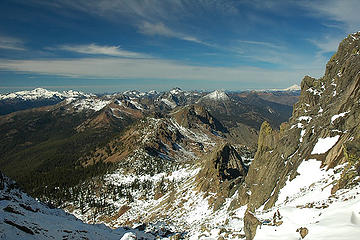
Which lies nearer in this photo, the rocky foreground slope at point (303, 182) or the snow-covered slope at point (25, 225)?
the rocky foreground slope at point (303, 182)

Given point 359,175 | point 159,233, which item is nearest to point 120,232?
point 159,233

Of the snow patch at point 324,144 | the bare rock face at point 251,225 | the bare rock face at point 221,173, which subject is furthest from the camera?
the bare rock face at point 221,173

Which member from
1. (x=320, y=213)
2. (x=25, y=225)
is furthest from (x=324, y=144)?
(x=25, y=225)

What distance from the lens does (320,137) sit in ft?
98.0

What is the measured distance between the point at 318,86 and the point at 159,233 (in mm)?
47596

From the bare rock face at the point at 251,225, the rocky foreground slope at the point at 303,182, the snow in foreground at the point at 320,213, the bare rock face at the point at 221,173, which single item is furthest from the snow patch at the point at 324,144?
the bare rock face at the point at 221,173

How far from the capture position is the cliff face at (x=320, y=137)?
24344mm

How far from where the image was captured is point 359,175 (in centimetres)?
1866

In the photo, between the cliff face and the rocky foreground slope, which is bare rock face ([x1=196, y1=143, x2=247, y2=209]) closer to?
the rocky foreground slope

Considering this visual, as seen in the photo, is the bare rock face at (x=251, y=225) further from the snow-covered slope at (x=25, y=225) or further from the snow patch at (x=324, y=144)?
the snow-covered slope at (x=25, y=225)

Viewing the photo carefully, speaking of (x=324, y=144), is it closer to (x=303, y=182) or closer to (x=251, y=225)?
(x=303, y=182)

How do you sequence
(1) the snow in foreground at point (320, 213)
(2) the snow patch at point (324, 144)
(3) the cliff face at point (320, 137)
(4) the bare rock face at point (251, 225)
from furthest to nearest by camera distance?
(2) the snow patch at point (324, 144) < (3) the cliff face at point (320, 137) < (4) the bare rock face at point (251, 225) < (1) the snow in foreground at point (320, 213)

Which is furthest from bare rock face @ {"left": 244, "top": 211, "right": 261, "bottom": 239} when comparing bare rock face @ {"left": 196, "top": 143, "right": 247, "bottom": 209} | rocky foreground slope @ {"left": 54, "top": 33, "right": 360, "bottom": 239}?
bare rock face @ {"left": 196, "top": 143, "right": 247, "bottom": 209}

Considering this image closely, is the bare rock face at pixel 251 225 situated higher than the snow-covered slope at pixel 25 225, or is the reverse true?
the bare rock face at pixel 251 225
